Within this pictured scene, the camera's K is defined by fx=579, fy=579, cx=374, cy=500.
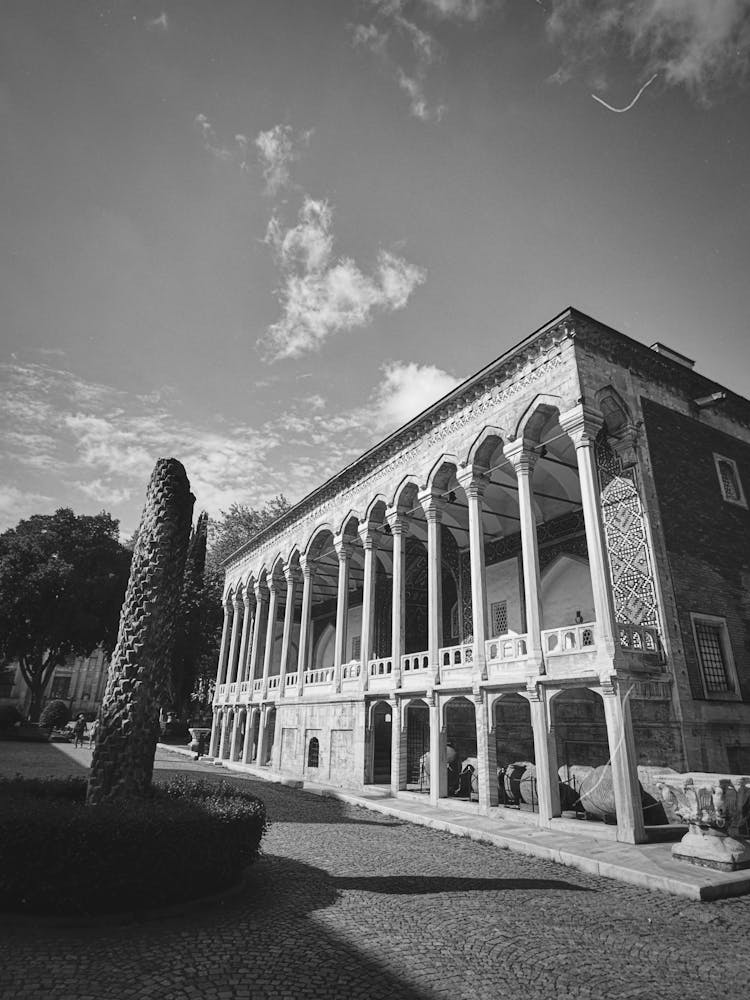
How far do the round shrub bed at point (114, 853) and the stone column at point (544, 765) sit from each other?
6939mm

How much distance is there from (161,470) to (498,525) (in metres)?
14.9

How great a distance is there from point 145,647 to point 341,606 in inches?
526

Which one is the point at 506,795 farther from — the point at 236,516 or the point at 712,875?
the point at 236,516

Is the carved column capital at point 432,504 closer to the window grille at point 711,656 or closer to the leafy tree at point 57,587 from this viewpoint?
the window grille at point 711,656

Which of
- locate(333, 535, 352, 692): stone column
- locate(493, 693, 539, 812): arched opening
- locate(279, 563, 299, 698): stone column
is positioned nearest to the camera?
locate(493, 693, 539, 812): arched opening

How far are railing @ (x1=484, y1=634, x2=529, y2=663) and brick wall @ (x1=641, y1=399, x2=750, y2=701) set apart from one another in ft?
11.1

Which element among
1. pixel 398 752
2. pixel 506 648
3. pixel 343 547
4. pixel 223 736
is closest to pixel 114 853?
pixel 506 648

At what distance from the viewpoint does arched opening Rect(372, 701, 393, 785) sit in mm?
18781

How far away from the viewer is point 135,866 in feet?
18.3

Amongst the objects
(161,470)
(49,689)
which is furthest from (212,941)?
(49,689)

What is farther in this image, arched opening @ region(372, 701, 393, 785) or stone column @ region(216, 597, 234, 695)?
stone column @ region(216, 597, 234, 695)

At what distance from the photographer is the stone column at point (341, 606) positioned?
65.4 feet

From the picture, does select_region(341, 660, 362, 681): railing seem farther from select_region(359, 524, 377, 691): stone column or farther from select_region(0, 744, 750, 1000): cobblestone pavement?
select_region(0, 744, 750, 1000): cobblestone pavement

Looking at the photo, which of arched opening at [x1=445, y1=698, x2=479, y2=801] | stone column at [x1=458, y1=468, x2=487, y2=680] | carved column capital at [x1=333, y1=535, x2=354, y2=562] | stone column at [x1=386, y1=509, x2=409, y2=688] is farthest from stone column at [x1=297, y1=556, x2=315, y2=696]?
stone column at [x1=458, y1=468, x2=487, y2=680]
